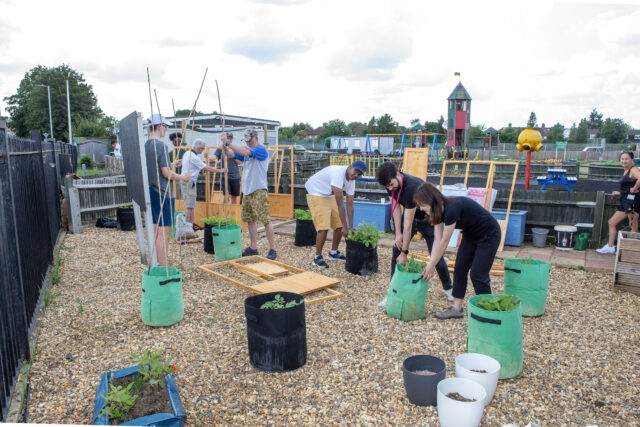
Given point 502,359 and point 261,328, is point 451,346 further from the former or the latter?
point 261,328

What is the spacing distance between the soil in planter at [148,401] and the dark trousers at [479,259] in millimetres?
2706

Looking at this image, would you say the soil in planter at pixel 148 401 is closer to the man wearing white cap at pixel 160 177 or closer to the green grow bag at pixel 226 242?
the man wearing white cap at pixel 160 177

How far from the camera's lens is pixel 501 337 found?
123 inches

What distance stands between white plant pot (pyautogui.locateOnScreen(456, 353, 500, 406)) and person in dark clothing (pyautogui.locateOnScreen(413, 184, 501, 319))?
995mm

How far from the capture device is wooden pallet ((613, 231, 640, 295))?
16.5 ft

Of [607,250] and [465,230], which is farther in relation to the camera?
[607,250]

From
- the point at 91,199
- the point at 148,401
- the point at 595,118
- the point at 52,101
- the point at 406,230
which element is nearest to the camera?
the point at 148,401

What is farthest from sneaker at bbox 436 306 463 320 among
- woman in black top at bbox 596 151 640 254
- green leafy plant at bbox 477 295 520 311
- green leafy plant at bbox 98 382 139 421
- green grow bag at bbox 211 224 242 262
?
woman in black top at bbox 596 151 640 254

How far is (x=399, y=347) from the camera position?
3.70 meters

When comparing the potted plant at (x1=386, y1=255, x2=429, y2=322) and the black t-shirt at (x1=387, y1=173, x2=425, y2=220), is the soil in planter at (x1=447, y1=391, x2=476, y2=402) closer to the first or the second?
the potted plant at (x1=386, y1=255, x2=429, y2=322)

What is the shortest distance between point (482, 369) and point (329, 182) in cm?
339

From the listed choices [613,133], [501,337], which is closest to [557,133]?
[613,133]

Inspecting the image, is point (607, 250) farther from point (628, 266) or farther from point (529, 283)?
point (529, 283)

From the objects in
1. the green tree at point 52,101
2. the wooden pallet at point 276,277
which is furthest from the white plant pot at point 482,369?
the green tree at point 52,101
